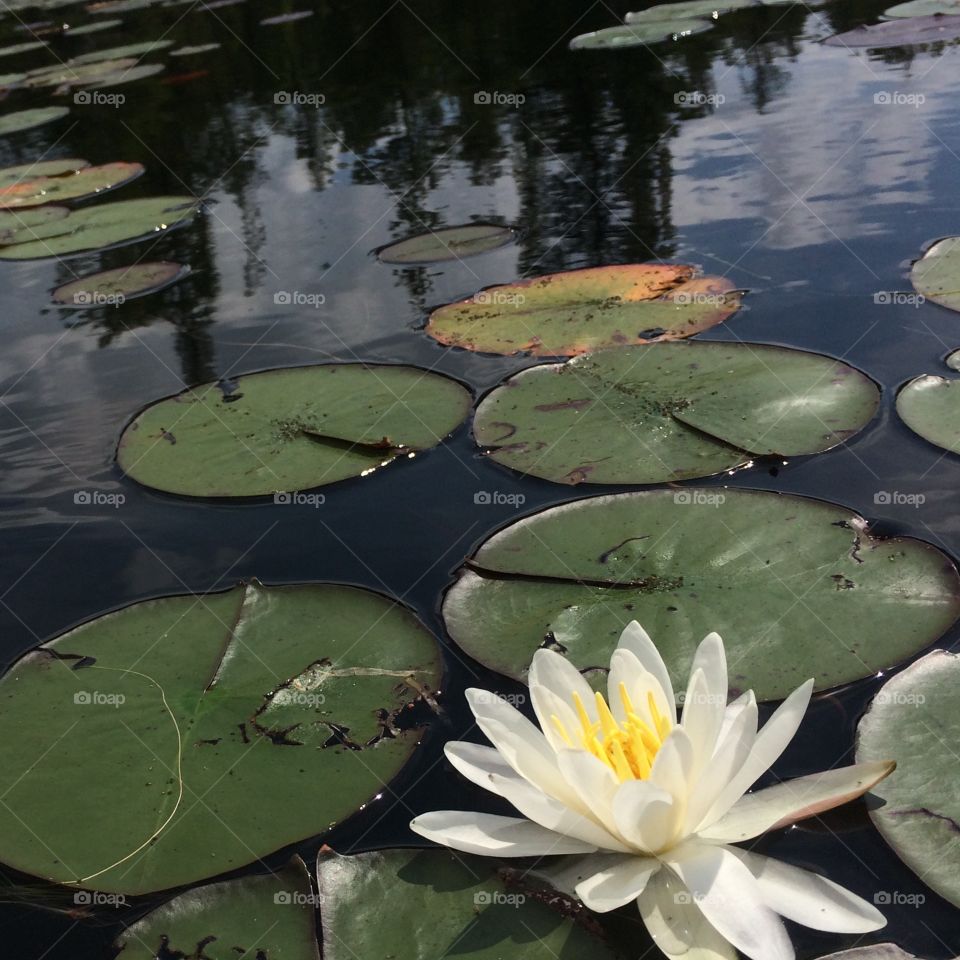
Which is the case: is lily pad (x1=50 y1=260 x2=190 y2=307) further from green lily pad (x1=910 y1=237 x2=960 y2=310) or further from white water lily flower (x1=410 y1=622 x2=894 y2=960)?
white water lily flower (x1=410 y1=622 x2=894 y2=960)

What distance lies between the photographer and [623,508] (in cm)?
242

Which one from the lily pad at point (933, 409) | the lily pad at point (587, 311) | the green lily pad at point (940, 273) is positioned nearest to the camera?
the lily pad at point (933, 409)

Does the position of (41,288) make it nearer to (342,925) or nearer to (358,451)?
(358,451)

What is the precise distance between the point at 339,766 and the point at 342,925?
1.16ft

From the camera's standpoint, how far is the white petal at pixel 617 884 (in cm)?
139

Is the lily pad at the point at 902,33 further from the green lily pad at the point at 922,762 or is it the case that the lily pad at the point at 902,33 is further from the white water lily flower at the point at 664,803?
the white water lily flower at the point at 664,803

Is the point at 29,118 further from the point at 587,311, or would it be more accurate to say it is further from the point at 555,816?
the point at 555,816

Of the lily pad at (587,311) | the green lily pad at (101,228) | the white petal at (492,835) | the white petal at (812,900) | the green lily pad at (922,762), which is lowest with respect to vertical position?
the green lily pad at (922,762)

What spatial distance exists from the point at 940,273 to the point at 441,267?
187 centimetres

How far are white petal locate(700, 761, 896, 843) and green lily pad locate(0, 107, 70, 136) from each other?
8.42 m

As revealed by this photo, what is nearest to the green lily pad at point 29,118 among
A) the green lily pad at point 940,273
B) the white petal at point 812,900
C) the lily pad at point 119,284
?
the lily pad at point 119,284

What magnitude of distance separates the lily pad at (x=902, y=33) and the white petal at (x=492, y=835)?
682 cm

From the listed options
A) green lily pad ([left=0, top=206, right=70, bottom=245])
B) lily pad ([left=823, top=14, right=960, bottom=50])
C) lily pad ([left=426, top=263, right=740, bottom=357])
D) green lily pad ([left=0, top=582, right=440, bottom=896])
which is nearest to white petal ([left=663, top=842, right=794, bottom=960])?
Answer: green lily pad ([left=0, top=582, right=440, bottom=896])

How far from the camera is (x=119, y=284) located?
453 centimetres
